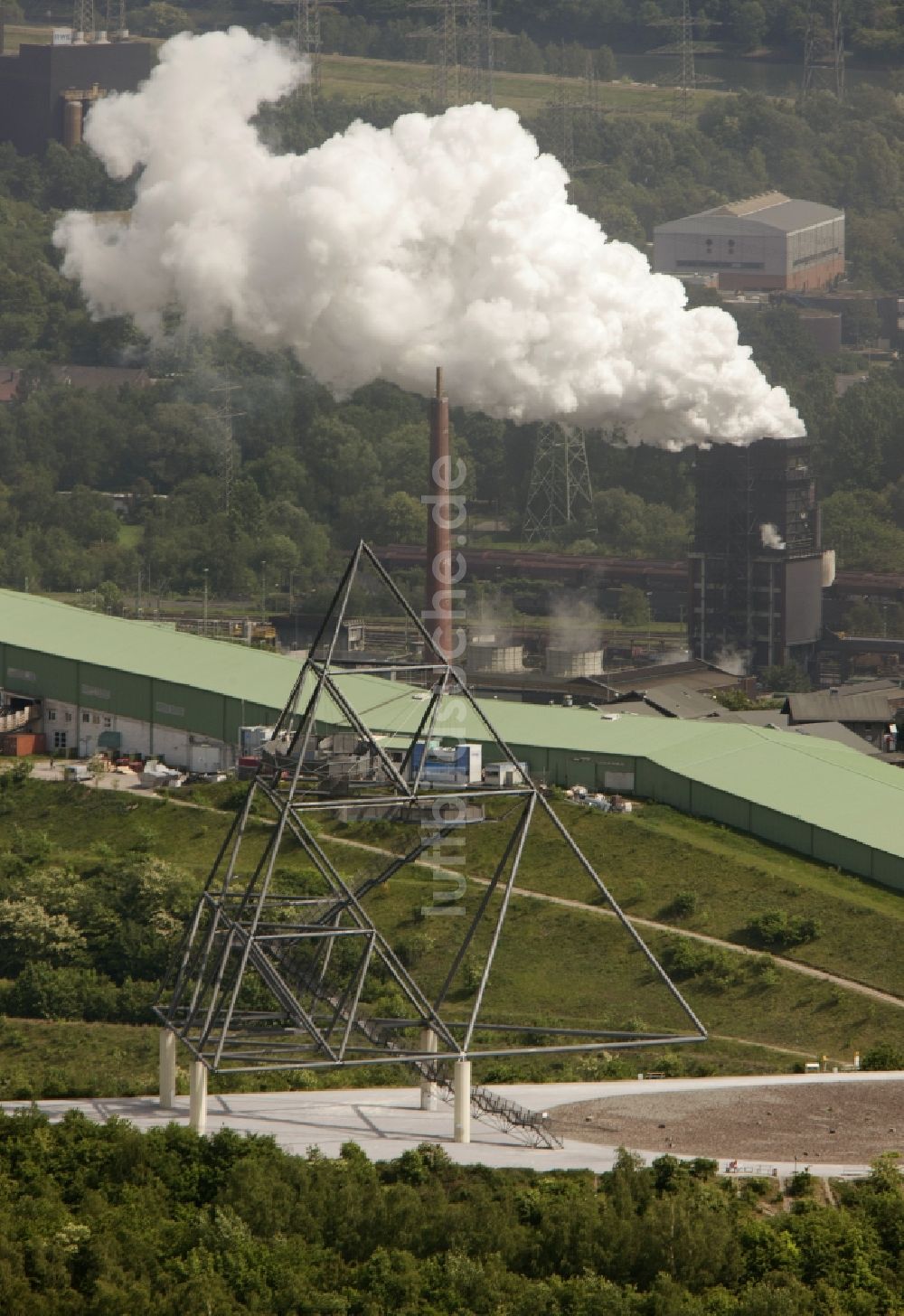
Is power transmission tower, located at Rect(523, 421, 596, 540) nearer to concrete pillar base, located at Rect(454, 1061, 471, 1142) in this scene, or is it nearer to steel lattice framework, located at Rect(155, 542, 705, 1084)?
steel lattice framework, located at Rect(155, 542, 705, 1084)

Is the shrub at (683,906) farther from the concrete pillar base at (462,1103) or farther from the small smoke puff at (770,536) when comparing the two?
the small smoke puff at (770,536)

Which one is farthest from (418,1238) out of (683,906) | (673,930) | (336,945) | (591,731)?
(591,731)

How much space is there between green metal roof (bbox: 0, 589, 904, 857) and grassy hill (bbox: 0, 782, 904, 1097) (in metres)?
2.34

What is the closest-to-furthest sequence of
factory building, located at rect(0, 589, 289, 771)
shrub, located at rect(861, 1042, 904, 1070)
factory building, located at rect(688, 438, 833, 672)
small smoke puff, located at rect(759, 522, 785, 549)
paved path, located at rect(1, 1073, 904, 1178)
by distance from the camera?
paved path, located at rect(1, 1073, 904, 1178), shrub, located at rect(861, 1042, 904, 1070), factory building, located at rect(0, 589, 289, 771), factory building, located at rect(688, 438, 833, 672), small smoke puff, located at rect(759, 522, 785, 549)

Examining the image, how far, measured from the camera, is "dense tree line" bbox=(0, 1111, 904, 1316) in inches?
2457

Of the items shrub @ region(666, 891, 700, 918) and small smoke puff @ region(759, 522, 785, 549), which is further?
small smoke puff @ region(759, 522, 785, 549)

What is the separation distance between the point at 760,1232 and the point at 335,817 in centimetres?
4479

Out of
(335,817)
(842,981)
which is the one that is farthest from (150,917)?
(842,981)

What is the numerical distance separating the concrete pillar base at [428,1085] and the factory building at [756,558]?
8739cm

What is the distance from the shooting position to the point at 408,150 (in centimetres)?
14050

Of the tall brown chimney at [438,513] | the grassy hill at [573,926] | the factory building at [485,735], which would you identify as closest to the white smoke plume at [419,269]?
the tall brown chimney at [438,513]

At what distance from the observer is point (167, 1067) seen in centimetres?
7281

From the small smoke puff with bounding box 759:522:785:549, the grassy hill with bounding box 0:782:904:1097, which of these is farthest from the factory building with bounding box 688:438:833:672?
the grassy hill with bounding box 0:782:904:1097

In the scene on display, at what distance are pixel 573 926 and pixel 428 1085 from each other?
2414cm
